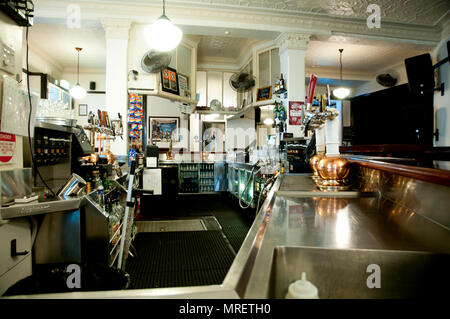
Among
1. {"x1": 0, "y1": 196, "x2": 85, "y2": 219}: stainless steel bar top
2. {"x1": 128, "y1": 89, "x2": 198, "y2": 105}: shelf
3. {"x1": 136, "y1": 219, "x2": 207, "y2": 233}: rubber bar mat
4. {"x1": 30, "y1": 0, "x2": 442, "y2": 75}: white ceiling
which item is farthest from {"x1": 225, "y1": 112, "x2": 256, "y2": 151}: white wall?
{"x1": 0, "y1": 196, "x2": 85, "y2": 219}: stainless steel bar top

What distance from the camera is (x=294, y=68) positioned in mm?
4715

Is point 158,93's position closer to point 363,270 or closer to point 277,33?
point 277,33

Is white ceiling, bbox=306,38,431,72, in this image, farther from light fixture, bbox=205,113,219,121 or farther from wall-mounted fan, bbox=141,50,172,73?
wall-mounted fan, bbox=141,50,172,73

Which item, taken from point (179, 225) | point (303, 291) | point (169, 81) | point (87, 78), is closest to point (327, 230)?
point (303, 291)

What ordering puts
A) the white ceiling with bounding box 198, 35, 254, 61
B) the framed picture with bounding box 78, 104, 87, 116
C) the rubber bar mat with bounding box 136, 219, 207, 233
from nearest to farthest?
the rubber bar mat with bounding box 136, 219, 207, 233 → the white ceiling with bounding box 198, 35, 254, 61 → the framed picture with bounding box 78, 104, 87, 116

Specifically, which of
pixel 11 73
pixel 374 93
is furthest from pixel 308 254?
pixel 374 93

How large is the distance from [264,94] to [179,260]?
436 centimetres

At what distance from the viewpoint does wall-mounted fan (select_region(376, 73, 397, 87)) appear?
762 centimetres

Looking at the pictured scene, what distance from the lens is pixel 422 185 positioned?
97cm

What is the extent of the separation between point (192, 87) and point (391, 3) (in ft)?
13.9

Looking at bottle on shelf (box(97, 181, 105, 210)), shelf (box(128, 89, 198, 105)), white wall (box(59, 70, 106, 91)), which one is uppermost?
white wall (box(59, 70, 106, 91))

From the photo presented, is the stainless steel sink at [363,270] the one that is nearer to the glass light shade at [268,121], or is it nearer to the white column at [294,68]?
the white column at [294,68]

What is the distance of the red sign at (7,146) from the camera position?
47.6 inches

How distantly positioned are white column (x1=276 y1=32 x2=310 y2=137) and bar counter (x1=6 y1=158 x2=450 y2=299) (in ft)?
12.7
